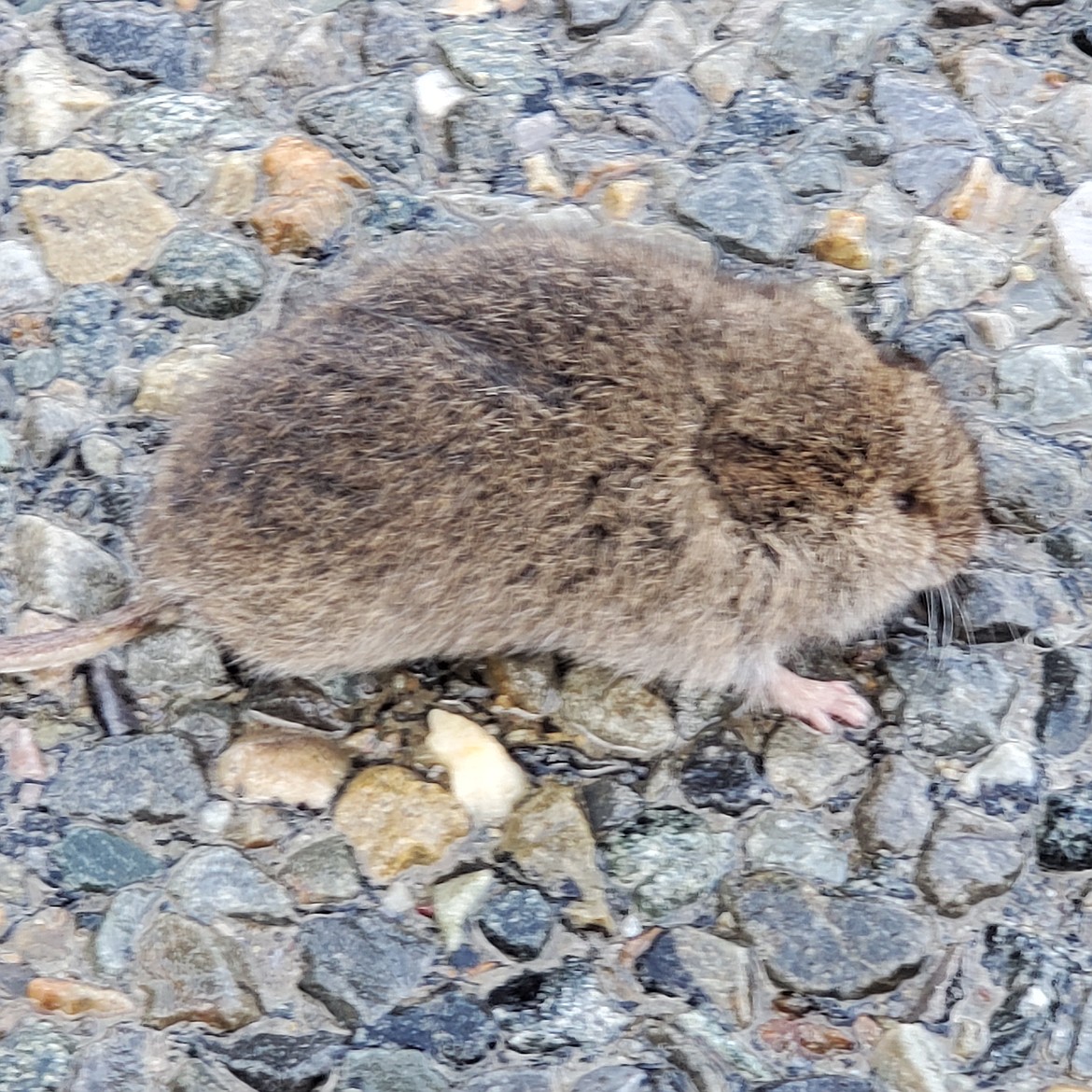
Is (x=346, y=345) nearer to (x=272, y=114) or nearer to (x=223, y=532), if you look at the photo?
(x=223, y=532)

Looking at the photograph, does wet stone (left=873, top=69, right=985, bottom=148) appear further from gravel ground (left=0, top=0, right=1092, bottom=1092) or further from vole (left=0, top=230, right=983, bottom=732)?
vole (left=0, top=230, right=983, bottom=732)

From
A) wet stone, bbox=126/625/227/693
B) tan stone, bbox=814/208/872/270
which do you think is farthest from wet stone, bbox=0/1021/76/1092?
tan stone, bbox=814/208/872/270

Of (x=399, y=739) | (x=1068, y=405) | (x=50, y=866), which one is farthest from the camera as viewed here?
(x=1068, y=405)

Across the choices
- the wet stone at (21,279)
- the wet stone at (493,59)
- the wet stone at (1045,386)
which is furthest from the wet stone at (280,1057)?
the wet stone at (493,59)

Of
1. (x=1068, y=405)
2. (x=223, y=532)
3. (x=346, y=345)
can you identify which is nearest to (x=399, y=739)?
(x=223, y=532)

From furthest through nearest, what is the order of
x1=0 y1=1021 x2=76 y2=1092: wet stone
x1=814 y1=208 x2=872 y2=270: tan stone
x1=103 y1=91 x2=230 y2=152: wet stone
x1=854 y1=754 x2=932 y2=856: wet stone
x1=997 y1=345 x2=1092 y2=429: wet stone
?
Result: x1=103 y1=91 x2=230 y2=152: wet stone < x1=814 y1=208 x2=872 y2=270: tan stone < x1=997 y1=345 x2=1092 y2=429: wet stone < x1=854 y1=754 x2=932 y2=856: wet stone < x1=0 y1=1021 x2=76 y2=1092: wet stone
